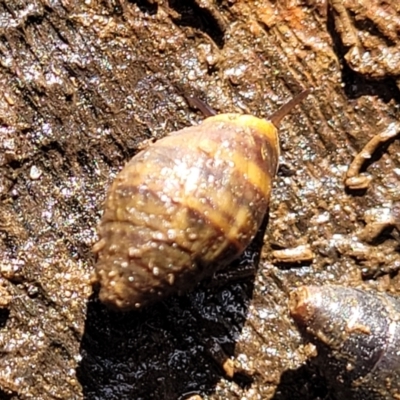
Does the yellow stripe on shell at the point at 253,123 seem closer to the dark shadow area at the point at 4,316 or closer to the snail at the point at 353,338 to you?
the snail at the point at 353,338

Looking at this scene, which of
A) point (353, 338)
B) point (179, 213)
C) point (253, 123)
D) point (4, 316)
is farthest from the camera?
point (4, 316)

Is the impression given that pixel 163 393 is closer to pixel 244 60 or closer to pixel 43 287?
pixel 43 287

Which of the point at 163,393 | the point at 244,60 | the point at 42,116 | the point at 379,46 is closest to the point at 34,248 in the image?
the point at 42,116

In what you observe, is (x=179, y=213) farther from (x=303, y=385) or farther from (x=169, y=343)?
(x=303, y=385)

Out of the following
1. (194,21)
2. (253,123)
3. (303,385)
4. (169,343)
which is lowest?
(303,385)

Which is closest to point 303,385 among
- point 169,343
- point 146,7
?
point 169,343

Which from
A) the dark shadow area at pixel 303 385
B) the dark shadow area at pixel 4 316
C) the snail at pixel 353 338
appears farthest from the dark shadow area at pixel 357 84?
the dark shadow area at pixel 4 316

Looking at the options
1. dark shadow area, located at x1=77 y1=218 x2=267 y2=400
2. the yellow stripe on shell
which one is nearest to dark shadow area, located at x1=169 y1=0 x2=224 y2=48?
the yellow stripe on shell
